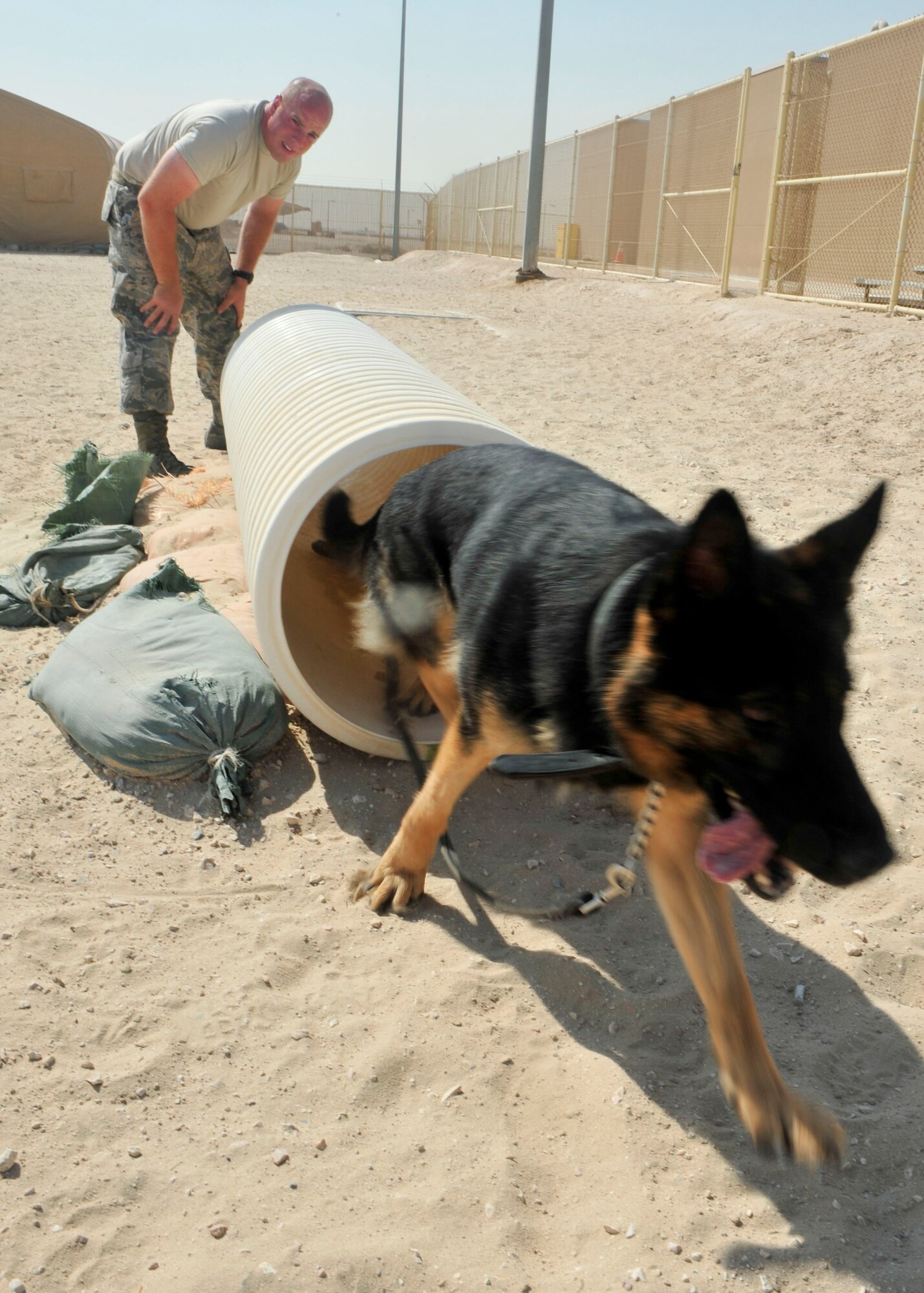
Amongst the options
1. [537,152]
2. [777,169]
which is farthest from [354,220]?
[777,169]

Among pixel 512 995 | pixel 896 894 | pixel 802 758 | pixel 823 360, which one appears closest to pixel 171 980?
pixel 512 995

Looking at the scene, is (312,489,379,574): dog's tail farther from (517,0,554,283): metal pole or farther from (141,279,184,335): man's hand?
(517,0,554,283): metal pole

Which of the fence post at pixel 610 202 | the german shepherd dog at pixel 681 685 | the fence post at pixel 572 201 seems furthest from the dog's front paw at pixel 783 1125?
the fence post at pixel 572 201

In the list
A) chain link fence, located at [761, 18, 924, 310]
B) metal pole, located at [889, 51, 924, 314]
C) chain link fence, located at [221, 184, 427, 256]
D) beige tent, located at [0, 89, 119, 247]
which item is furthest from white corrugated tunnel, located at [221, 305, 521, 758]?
chain link fence, located at [221, 184, 427, 256]

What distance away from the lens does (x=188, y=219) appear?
5.71 m

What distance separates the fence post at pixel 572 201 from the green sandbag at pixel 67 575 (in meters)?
19.3

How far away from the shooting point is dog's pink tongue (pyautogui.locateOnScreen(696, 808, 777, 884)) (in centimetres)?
181

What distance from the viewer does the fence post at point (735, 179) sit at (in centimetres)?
1276

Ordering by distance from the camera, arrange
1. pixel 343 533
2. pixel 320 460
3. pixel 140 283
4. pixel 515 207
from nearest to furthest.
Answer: pixel 320 460 < pixel 343 533 < pixel 140 283 < pixel 515 207

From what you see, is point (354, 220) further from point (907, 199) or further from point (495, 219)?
point (907, 199)

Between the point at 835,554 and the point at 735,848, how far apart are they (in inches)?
23.0

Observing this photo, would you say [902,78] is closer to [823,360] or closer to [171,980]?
[823,360]

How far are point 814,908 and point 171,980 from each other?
177 cm

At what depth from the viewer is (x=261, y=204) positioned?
6.39 meters
